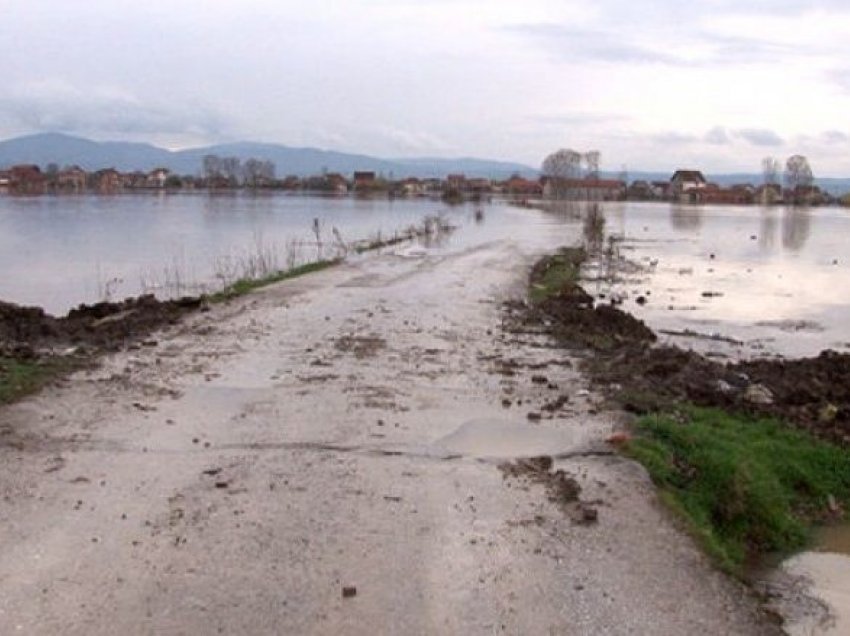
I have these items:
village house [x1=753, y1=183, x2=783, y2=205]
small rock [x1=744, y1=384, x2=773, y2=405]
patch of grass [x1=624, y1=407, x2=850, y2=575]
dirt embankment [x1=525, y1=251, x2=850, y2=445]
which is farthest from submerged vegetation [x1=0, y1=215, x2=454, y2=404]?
village house [x1=753, y1=183, x2=783, y2=205]

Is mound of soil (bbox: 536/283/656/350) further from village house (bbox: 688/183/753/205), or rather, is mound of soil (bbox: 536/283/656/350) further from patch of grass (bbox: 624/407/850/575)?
village house (bbox: 688/183/753/205)

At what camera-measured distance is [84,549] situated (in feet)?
21.9

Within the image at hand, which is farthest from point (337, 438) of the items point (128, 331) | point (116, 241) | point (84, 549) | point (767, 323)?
point (116, 241)

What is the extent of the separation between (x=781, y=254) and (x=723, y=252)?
2620 millimetres

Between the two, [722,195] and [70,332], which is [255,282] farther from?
[722,195]

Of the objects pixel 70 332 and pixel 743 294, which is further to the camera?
pixel 743 294

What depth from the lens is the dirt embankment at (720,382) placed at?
11094 mm

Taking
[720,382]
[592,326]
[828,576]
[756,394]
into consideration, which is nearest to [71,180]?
[592,326]

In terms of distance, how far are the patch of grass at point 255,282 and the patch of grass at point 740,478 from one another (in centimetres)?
1318

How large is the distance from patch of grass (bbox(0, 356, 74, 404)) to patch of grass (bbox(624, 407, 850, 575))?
6648mm

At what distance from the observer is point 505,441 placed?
32.1 feet

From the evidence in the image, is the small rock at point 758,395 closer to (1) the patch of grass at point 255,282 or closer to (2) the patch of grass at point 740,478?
(2) the patch of grass at point 740,478

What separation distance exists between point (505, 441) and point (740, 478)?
7.41 ft

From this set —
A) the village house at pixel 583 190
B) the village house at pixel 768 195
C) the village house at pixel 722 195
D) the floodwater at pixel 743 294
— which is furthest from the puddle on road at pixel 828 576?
the village house at pixel 722 195
